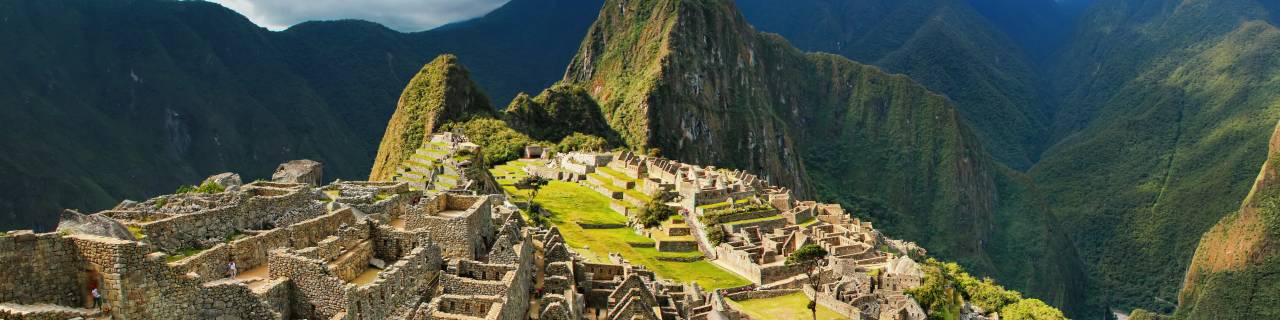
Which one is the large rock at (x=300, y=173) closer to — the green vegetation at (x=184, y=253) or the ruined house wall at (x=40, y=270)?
the green vegetation at (x=184, y=253)

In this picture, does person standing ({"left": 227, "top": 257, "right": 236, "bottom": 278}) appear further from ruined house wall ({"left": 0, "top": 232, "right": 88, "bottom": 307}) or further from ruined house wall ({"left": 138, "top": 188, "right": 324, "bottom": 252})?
ruined house wall ({"left": 0, "top": 232, "right": 88, "bottom": 307})

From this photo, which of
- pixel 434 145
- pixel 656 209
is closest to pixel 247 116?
pixel 434 145

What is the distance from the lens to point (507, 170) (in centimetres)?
7925

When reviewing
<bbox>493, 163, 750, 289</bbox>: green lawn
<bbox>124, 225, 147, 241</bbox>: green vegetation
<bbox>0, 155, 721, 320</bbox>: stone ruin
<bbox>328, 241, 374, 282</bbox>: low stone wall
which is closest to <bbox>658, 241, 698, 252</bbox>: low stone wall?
<bbox>493, 163, 750, 289</bbox>: green lawn

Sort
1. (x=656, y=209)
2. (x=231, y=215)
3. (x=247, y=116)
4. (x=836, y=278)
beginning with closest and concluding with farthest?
(x=231, y=215)
(x=836, y=278)
(x=656, y=209)
(x=247, y=116)

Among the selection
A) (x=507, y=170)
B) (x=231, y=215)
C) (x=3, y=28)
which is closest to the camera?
(x=231, y=215)

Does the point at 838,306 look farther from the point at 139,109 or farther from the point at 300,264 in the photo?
the point at 139,109

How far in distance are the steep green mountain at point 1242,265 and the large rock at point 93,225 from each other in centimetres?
16057

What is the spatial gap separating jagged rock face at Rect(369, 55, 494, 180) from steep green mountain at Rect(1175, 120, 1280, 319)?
11568 centimetres

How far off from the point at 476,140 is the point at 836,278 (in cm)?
6529

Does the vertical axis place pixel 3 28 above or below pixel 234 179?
above

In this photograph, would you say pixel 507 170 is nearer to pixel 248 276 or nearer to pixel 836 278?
pixel 836 278

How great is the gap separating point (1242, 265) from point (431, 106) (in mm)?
138991

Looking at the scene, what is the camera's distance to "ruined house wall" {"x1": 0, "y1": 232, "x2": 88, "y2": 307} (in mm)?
11227
